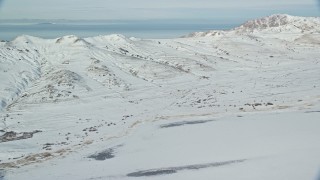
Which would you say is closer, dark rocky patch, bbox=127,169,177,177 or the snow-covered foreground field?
dark rocky patch, bbox=127,169,177,177

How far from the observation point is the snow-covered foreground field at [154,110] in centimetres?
2334

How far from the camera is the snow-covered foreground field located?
76.6ft

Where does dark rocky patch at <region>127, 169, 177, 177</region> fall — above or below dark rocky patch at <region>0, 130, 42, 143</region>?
above

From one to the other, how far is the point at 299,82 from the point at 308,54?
32920mm

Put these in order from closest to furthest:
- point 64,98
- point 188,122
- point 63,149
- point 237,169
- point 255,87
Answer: point 237,169
point 63,149
point 188,122
point 64,98
point 255,87

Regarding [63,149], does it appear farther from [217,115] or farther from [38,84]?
[38,84]

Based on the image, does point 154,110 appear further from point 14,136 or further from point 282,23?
point 282,23

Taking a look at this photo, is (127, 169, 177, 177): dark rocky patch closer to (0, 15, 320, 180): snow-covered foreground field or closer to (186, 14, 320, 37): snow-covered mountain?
(0, 15, 320, 180): snow-covered foreground field

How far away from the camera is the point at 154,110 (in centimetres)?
4116

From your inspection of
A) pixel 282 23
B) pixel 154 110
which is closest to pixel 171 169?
pixel 154 110

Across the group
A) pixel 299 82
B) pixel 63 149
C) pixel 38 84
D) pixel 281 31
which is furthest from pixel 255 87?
pixel 281 31

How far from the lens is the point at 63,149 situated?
91.9 feet

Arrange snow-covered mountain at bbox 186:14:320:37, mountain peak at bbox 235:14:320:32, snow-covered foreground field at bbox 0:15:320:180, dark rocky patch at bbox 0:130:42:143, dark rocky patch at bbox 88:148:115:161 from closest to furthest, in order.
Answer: snow-covered foreground field at bbox 0:15:320:180, dark rocky patch at bbox 88:148:115:161, dark rocky patch at bbox 0:130:42:143, snow-covered mountain at bbox 186:14:320:37, mountain peak at bbox 235:14:320:32

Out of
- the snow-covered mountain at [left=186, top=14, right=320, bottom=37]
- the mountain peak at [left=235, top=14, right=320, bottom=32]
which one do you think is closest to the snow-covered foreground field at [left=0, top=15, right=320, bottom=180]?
the snow-covered mountain at [left=186, top=14, right=320, bottom=37]
